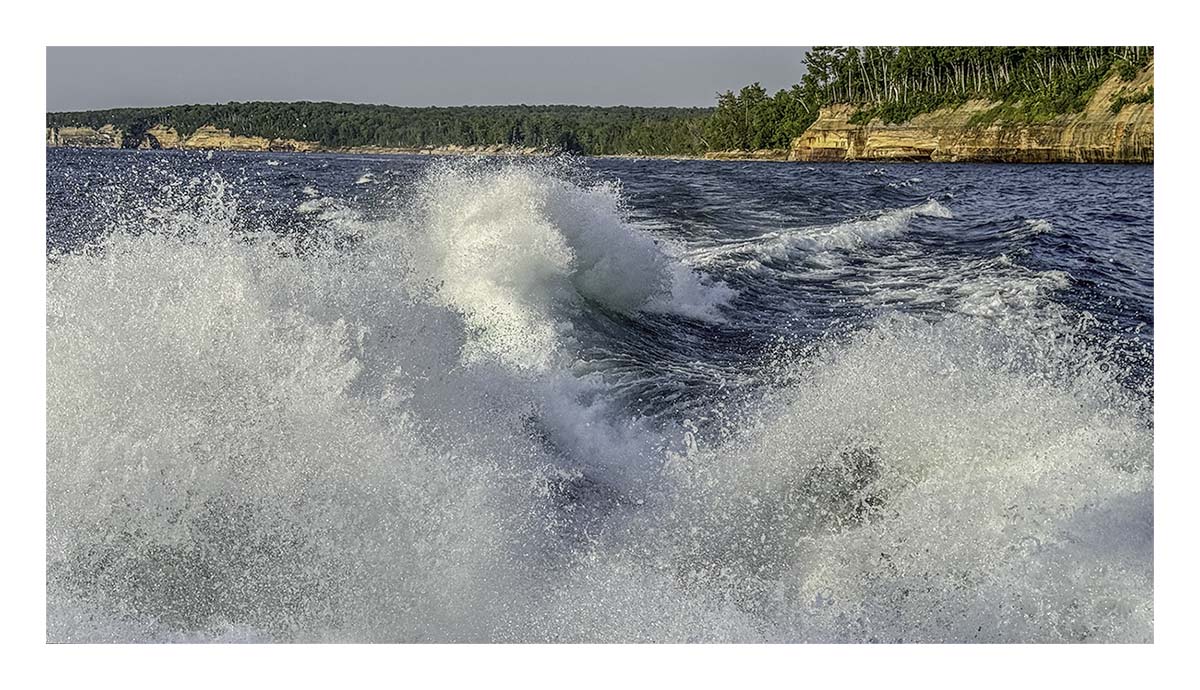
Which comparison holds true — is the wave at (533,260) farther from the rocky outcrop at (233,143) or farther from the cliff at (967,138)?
the cliff at (967,138)

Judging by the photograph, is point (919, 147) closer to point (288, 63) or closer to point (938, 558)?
point (938, 558)

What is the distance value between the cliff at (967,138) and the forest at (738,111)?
0.17 ft

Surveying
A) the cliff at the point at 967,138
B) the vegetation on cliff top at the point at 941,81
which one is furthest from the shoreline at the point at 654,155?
the vegetation on cliff top at the point at 941,81

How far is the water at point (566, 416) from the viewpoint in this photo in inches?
137

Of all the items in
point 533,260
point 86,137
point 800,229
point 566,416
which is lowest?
point 566,416

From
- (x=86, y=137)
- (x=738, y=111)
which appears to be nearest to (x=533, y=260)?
(x=738, y=111)

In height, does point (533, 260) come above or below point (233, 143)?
below

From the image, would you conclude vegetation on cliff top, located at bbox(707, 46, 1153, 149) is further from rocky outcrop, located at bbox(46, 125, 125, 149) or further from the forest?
rocky outcrop, located at bbox(46, 125, 125, 149)

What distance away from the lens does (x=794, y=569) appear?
3.56 metres

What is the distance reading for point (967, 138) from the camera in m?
4.29

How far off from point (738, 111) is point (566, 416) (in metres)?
1.40

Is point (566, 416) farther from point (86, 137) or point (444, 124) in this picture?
point (86, 137)

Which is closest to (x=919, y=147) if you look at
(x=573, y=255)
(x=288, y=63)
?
(x=573, y=255)

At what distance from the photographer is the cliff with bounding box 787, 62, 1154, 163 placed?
157 inches
